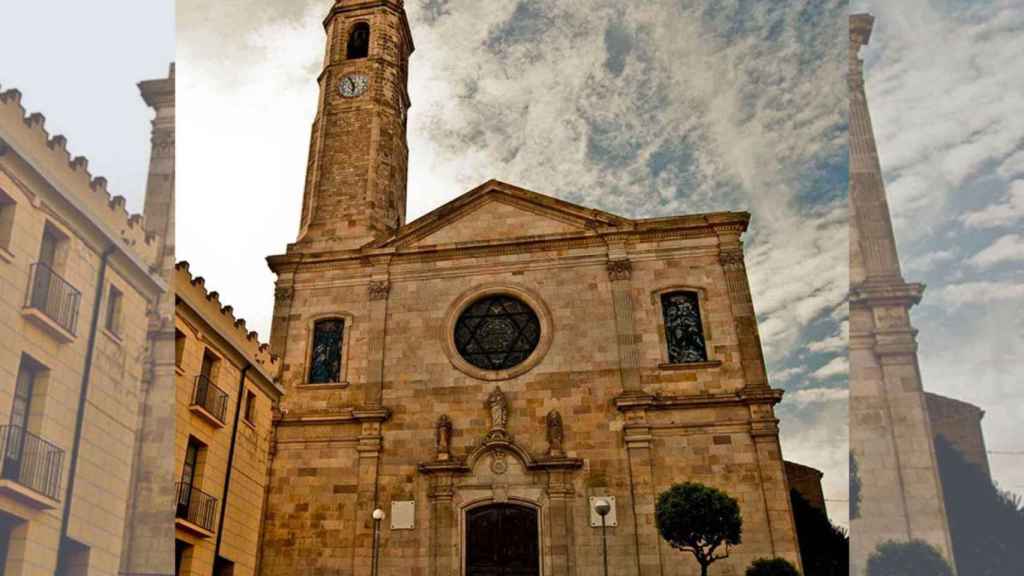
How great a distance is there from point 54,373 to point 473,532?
11.0 meters

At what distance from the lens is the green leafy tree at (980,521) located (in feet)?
35.1

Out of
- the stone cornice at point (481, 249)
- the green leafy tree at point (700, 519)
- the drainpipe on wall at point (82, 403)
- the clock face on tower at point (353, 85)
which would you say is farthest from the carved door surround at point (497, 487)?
the clock face on tower at point (353, 85)

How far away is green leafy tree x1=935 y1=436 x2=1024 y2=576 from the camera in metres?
10.7

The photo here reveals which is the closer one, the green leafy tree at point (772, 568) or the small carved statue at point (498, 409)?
the green leafy tree at point (772, 568)

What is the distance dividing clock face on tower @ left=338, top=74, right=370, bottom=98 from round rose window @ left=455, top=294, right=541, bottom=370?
1002 centimetres

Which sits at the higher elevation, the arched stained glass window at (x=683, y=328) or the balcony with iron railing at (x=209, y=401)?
the arched stained glass window at (x=683, y=328)

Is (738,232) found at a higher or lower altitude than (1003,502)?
higher

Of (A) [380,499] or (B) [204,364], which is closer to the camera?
(B) [204,364]

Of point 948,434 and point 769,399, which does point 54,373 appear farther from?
point 769,399

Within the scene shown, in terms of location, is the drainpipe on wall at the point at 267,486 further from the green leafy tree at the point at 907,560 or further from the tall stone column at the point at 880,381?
the green leafy tree at the point at 907,560

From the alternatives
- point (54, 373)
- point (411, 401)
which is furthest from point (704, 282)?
point (54, 373)

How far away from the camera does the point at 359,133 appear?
91.3 ft

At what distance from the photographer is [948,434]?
38.3ft

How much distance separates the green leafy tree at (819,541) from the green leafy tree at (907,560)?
1109 cm
